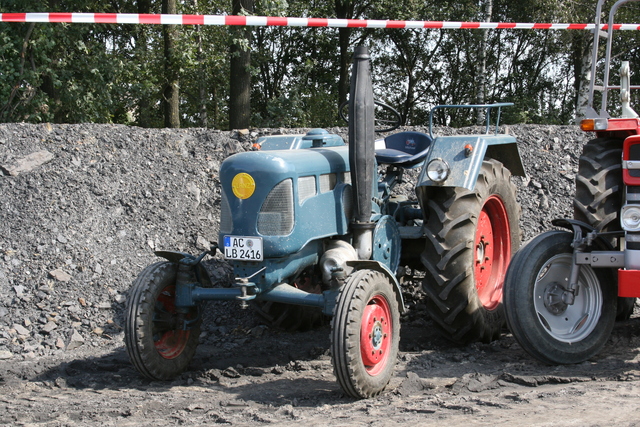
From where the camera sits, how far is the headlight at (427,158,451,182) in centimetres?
546

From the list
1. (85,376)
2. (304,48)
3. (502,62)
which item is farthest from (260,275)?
(502,62)

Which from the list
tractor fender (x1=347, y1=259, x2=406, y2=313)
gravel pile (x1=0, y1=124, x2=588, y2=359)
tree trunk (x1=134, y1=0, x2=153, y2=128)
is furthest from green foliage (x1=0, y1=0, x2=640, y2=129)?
tractor fender (x1=347, y1=259, x2=406, y2=313)

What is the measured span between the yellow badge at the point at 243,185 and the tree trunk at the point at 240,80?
8967 mm

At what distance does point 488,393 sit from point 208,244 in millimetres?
3898

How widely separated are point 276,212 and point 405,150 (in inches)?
83.6

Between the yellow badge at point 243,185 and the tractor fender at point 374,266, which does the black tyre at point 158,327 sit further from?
the tractor fender at point 374,266

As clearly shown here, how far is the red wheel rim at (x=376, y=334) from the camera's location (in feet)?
14.6

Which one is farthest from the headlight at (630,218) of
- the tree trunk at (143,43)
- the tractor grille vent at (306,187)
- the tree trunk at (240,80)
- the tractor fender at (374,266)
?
the tree trunk at (143,43)

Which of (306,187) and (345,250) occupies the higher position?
(306,187)

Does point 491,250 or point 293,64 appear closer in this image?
point 491,250

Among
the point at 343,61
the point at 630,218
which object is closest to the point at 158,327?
the point at 630,218

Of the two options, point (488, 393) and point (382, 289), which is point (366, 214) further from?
point (488, 393)

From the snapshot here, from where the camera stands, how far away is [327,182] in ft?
16.6

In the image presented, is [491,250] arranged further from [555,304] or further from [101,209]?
[101,209]
